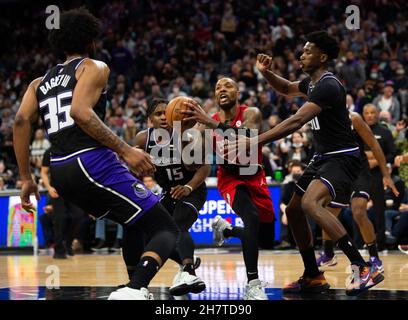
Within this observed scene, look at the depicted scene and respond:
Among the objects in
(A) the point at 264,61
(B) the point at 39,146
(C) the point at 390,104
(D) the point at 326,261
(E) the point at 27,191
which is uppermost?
(C) the point at 390,104

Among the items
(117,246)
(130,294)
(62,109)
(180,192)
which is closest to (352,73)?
(117,246)

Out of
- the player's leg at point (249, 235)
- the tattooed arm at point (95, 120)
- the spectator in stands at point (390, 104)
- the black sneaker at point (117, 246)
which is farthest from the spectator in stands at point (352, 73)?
the tattooed arm at point (95, 120)

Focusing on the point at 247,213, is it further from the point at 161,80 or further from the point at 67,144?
the point at 161,80

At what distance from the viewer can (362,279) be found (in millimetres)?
5941

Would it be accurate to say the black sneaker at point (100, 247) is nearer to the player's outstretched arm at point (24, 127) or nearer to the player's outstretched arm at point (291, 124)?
the player's outstretched arm at point (291, 124)

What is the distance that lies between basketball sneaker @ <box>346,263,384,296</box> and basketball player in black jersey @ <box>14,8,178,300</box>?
175cm

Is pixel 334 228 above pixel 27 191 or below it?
below

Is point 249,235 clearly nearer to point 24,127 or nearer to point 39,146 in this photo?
point 24,127

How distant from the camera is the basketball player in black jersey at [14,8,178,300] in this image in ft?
15.5

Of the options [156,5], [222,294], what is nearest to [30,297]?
[222,294]

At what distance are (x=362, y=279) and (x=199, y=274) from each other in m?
2.83

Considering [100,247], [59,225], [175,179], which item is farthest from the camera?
[100,247]

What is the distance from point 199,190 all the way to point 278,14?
41.3ft
